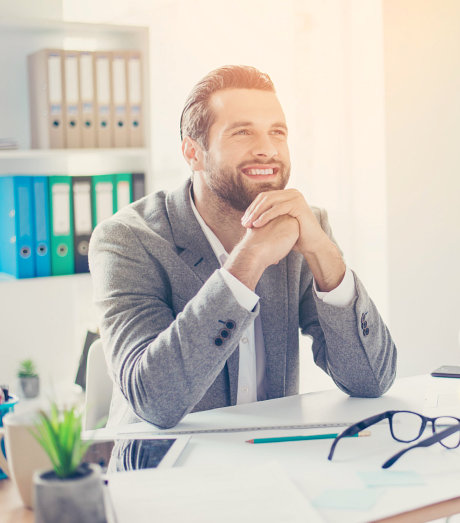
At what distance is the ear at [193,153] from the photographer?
1.93 metres

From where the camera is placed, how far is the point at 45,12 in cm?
300

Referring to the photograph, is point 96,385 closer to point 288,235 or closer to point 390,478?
point 288,235

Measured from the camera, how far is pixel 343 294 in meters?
1.65

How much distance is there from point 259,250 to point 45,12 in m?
1.84

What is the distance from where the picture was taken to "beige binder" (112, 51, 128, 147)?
9.38 ft

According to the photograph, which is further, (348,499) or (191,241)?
(191,241)

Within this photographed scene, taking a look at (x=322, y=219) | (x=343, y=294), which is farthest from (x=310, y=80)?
(x=343, y=294)

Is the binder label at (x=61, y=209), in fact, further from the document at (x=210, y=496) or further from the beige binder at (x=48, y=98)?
the document at (x=210, y=496)

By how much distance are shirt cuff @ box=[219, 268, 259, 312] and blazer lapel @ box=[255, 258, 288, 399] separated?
1.00ft

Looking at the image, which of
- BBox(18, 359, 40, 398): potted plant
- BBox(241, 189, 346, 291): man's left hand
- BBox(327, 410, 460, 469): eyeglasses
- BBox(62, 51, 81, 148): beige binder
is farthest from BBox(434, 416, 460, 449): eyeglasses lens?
BBox(62, 51, 81, 148): beige binder

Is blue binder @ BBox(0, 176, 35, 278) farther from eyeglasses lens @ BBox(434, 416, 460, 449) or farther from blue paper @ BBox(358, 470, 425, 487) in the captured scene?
blue paper @ BBox(358, 470, 425, 487)

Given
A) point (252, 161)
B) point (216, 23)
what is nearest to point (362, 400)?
point (252, 161)

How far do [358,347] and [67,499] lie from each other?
0.95 meters

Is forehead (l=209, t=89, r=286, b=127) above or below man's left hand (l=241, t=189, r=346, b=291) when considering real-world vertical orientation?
above
